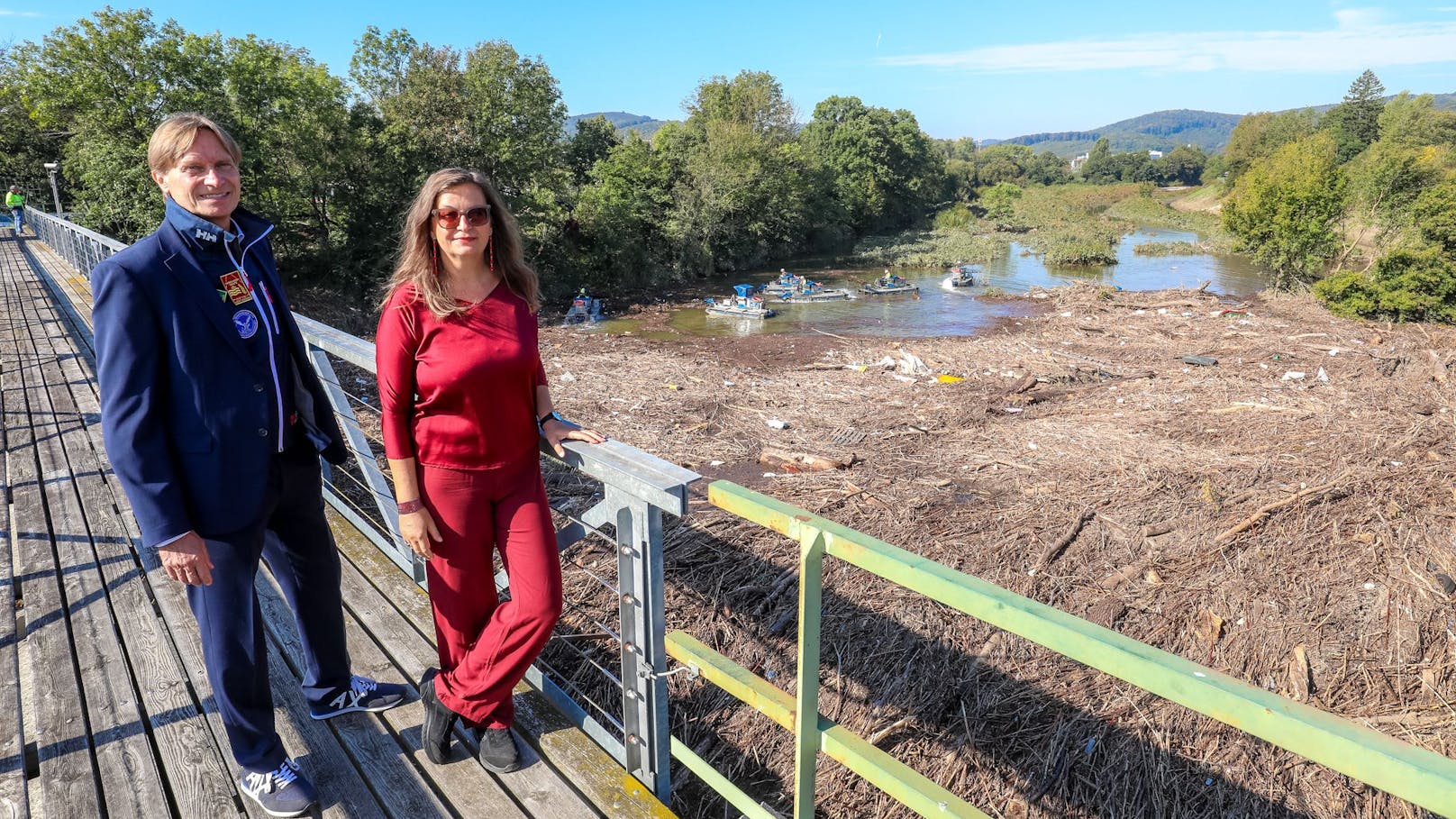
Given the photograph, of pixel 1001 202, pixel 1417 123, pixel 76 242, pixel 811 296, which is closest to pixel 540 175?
pixel 811 296

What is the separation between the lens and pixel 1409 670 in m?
4.41

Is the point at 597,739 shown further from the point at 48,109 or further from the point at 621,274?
the point at 621,274

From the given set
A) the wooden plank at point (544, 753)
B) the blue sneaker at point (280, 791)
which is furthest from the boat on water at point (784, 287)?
the blue sneaker at point (280, 791)

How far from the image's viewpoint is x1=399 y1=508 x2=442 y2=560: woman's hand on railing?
1.96 meters

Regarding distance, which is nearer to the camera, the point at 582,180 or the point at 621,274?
the point at 621,274

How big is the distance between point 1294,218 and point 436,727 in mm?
28162

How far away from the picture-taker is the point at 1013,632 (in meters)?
1.47

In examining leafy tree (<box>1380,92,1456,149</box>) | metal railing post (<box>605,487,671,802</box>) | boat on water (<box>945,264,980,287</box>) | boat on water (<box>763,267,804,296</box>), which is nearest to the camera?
metal railing post (<box>605,487,671,802</box>)

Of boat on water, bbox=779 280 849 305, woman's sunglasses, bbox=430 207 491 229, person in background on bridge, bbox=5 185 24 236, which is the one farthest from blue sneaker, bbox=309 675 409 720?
boat on water, bbox=779 280 849 305

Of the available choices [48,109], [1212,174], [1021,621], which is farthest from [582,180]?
[1212,174]

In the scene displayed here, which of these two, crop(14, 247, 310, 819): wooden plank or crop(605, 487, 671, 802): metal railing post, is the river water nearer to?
crop(14, 247, 310, 819): wooden plank

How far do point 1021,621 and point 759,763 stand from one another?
3.05 metres

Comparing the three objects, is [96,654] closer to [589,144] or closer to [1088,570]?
[1088,570]

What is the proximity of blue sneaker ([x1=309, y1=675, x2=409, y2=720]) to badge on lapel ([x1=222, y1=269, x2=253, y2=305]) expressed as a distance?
128cm
